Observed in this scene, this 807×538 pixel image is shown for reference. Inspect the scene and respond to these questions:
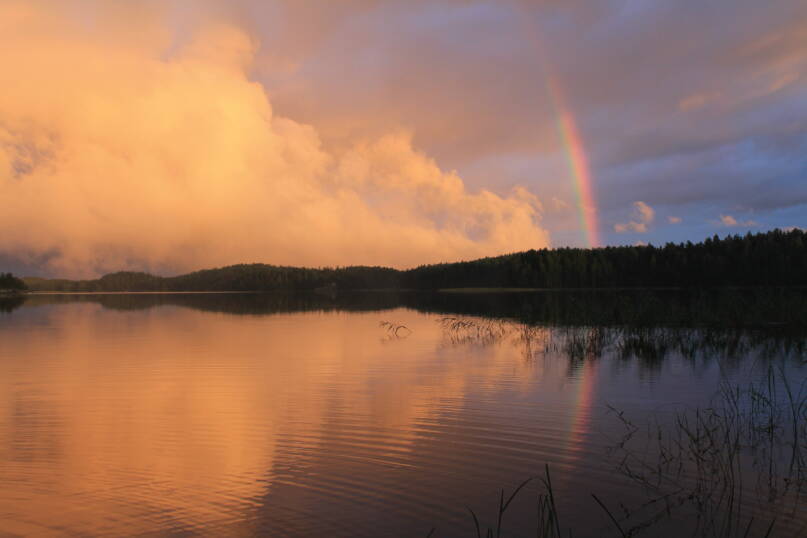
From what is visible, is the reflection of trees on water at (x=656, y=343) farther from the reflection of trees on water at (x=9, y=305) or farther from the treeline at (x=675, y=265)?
the treeline at (x=675, y=265)

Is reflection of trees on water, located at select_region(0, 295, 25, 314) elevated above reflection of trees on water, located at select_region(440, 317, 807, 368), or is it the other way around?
reflection of trees on water, located at select_region(440, 317, 807, 368)

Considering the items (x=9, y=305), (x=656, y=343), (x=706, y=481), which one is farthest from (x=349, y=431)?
(x=9, y=305)

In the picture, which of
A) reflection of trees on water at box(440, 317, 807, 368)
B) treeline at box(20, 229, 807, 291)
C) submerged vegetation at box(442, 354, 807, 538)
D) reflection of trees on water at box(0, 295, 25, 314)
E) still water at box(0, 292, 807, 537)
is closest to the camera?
submerged vegetation at box(442, 354, 807, 538)

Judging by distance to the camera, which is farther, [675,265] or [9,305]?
[675,265]

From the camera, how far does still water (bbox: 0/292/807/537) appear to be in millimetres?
9344

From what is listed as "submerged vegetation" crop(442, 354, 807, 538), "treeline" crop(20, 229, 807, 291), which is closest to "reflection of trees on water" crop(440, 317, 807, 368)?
"submerged vegetation" crop(442, 354, 807, 538)

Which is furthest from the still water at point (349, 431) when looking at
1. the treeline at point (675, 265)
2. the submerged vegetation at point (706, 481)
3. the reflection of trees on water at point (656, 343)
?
the treeline at point (675, 265)

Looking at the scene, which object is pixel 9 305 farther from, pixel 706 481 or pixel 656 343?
pixel 706 481

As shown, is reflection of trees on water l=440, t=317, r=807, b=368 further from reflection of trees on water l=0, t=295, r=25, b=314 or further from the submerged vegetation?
reflection of trees on water l=0, t=295, r=25, b=314

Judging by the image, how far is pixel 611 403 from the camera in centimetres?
1736

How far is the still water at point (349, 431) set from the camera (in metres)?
9.34

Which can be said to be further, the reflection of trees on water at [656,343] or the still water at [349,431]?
the reflection of trees on water at [656,343]

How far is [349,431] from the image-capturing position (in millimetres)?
14508

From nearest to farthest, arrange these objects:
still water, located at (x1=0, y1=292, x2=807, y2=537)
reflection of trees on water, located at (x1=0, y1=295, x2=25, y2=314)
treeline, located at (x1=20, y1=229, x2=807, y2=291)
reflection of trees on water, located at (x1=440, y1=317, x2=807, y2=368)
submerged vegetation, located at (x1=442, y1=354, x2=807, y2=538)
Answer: submerged vegetation, located at (x1=442, y1=354, x2=807, y2=538)
still water, located at (x1=0, y1=292, x2=807, y2=537)
reflection of trees on water, located at (x1=440, y1=317, x2=807, y2=368)
reflection of trees on water, located at (x1=0, y1=295, x2=25, y2=314)
treeline, located at (x1=20, y1=229, x2=807, y2=291)
